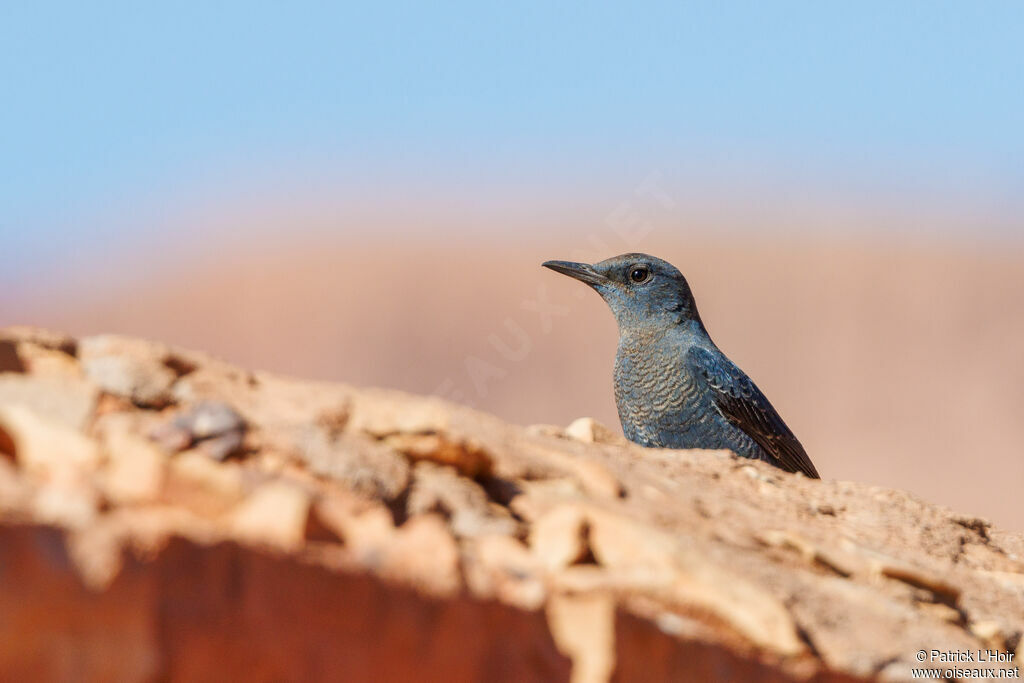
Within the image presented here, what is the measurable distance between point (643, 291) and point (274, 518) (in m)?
5.18

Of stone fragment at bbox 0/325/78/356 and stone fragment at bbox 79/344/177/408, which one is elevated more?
stone fragment at bbox 0/325/78/356

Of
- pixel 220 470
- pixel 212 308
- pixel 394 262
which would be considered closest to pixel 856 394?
pixel 394 262

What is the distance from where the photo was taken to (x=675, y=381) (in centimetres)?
714

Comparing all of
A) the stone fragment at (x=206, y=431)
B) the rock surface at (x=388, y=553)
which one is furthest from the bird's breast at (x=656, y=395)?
the stone fragment at (x=206, y=431)

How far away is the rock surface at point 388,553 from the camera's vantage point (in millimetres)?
2250

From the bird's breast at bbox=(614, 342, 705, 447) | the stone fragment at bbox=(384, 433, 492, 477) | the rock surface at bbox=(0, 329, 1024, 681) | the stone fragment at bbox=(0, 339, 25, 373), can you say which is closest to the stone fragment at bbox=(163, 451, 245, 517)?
the rock surface at bbox=(0, 329, 1024, 681)

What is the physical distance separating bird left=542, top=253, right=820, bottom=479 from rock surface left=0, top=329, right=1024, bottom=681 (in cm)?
249

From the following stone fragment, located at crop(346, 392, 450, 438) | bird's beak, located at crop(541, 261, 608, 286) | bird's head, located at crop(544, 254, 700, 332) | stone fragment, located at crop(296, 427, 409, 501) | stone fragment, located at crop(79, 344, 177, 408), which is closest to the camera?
stone fragment, located at crop(296, 427, 409, 501)

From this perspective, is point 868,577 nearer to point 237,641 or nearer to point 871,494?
point 871,494

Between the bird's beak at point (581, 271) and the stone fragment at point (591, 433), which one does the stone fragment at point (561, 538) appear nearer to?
the stone fragment at point (591, 433)

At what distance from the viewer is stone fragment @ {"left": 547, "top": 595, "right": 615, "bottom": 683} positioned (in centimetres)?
263

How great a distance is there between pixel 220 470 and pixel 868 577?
83.2 inches

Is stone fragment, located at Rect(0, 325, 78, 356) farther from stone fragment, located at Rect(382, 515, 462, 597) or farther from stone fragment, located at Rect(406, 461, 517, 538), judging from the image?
stone fragment, located at Rect(382, 515, 462, 597)

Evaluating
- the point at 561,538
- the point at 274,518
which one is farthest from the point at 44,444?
the point at 561,538
